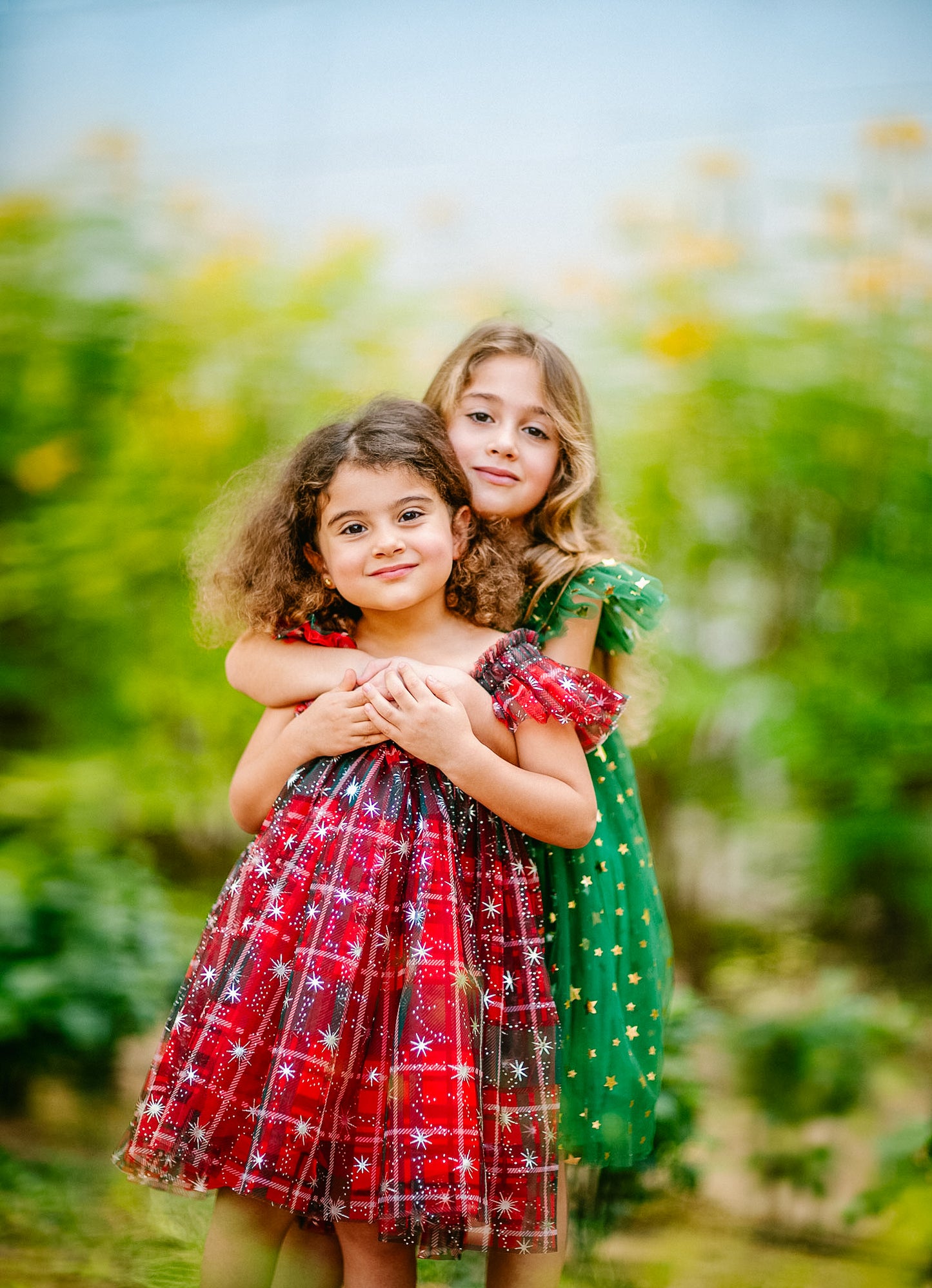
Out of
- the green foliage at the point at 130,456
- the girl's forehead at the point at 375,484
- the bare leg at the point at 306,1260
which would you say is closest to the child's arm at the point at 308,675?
the girl's forehead at the point at 375,484

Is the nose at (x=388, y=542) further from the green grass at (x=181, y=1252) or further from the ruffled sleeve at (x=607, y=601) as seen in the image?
the green grass at (x=181, y=1252)

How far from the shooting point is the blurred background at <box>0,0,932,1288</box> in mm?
2744

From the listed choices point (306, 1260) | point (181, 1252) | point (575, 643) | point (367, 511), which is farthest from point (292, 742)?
point (181, 1252)

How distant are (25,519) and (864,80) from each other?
2.50 m

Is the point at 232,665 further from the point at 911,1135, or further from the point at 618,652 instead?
the point at 911,1135

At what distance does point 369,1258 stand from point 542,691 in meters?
0.79

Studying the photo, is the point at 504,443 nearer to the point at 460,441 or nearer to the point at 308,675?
the point at 460,441

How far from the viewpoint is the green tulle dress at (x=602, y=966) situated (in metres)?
1.72

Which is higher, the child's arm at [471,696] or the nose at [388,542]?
the nose at [388,542]

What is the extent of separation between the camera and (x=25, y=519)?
10.1ft

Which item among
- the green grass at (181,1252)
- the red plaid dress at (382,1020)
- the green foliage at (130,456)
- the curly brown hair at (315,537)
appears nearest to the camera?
the red plaid dress at (382,1020)

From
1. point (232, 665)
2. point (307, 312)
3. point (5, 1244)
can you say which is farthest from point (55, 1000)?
point (307, 312)

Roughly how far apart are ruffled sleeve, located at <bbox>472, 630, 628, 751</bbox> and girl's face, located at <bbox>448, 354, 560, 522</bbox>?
0.24m

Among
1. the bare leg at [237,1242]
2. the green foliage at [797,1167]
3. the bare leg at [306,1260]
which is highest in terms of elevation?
the bare leg at [237,1242]
